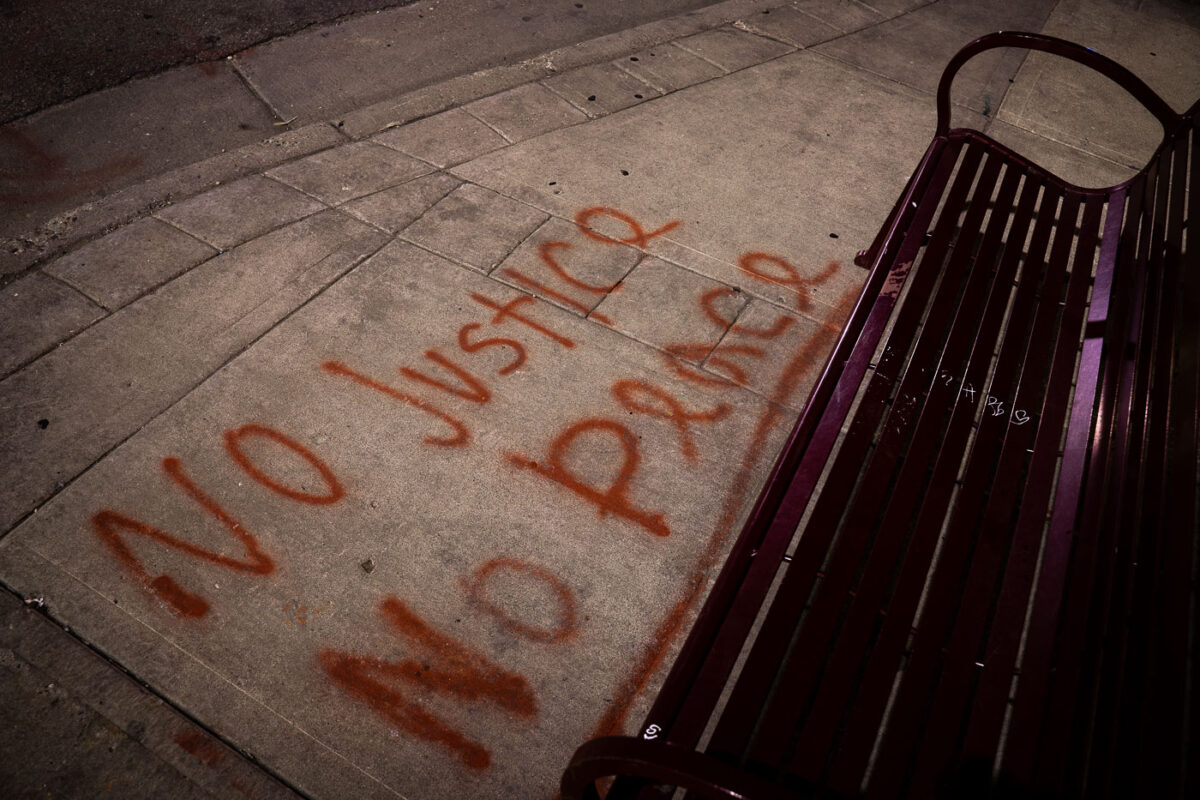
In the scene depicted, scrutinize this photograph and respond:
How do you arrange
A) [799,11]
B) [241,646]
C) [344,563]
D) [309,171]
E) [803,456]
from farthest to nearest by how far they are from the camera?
[799,11]
[309,171]
[344,563]
[241,646]
[803,456]

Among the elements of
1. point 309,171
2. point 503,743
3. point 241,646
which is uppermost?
point 309,171

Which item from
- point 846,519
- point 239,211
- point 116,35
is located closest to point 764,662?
point 846,519

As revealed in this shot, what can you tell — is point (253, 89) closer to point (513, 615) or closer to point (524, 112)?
point (524, 112)

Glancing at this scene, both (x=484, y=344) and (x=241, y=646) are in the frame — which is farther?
(x=484, y=344)

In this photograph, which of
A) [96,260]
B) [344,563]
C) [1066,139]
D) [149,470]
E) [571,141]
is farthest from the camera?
[1066,139]

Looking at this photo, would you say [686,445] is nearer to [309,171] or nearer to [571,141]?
[571,141]

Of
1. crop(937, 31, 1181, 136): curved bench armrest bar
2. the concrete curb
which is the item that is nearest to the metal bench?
crop(937, 31, 1181, 136): curved bench armrest bar

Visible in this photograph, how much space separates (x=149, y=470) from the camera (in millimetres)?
2561

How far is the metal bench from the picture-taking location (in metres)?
1.52

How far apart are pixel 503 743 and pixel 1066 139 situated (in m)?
4.49

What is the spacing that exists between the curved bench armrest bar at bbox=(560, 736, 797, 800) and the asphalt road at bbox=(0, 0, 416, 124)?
4.68 meters

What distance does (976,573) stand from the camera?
1.90m

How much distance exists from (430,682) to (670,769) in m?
1.00

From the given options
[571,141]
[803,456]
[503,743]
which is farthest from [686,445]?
[571,141]
